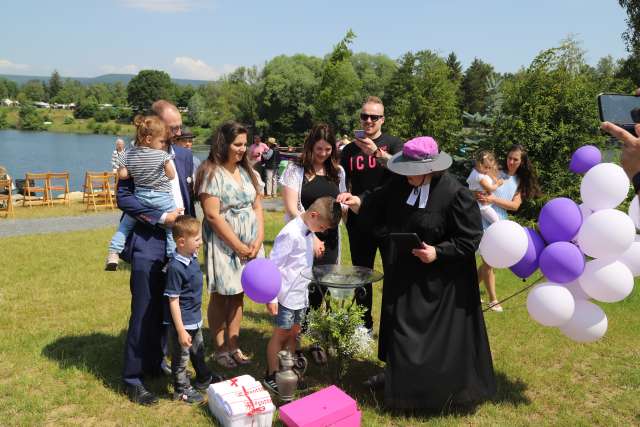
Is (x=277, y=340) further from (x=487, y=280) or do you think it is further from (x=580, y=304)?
(x=487, y=280)

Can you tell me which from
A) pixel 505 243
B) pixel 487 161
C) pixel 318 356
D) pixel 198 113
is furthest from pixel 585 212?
pixel 198 113

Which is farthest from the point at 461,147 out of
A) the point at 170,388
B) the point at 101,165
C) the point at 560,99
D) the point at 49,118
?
the point at 49,118

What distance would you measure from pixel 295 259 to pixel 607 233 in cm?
207

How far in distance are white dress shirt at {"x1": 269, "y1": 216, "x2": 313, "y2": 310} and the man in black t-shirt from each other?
852 millimetres

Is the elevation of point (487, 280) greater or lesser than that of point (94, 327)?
greater

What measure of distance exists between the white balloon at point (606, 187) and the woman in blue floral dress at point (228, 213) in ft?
8.24

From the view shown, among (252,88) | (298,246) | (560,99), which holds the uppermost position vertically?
(252,88)

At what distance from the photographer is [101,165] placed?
34.9 m

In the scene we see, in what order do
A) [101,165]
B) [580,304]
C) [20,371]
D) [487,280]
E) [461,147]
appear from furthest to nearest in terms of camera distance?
[101,165] < [461,147] < [487,280] < [20,371] < [580,304]

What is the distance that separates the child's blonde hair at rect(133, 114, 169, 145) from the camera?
346cm

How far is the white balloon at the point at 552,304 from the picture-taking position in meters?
3.29

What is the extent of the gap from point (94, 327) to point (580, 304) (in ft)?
14.8

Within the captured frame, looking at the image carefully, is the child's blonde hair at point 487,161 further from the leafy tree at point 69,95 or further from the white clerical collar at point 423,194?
the leafy tree at point 69,95

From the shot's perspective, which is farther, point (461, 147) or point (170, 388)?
point (461, 147)
